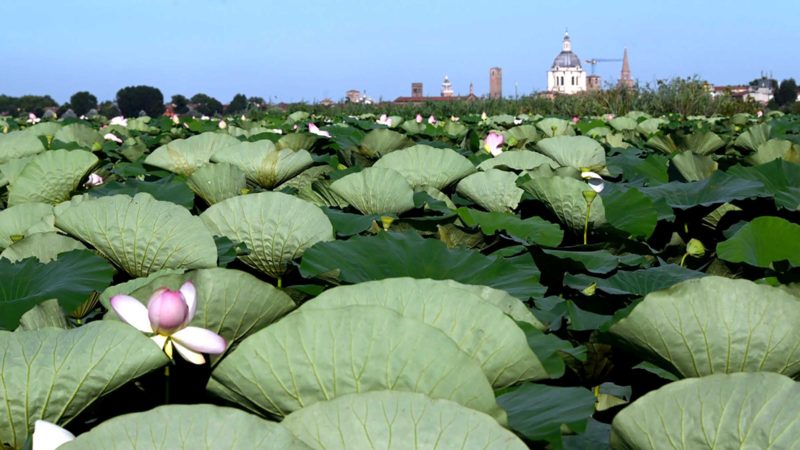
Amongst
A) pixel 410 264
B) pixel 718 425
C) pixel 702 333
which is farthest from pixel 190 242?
pixel 718 425

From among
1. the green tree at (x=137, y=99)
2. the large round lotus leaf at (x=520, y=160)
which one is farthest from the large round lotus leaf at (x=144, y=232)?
the green tree at (x=137, y=99)

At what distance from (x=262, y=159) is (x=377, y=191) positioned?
0.72 meters

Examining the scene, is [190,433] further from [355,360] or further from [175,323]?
[175,323]

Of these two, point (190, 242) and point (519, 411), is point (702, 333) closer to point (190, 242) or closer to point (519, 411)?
point (519, 411)

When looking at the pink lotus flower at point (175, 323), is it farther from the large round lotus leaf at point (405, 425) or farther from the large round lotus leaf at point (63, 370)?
the large round lotus leaf at point (405, 425)

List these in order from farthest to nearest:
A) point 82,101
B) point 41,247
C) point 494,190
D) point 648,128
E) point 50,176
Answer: point 82,101
point 648,128
point 50,176
point 494,190
point 41,247

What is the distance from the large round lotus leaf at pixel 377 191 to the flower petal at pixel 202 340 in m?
1.17

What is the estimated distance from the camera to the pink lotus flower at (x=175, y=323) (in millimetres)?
1008

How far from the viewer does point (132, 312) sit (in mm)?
1063

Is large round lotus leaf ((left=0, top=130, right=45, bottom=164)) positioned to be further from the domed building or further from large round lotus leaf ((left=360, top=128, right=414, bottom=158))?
the domed building

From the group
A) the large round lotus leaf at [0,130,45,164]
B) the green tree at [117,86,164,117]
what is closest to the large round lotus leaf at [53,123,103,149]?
the large round lotus leaf at [0,130,45,164]

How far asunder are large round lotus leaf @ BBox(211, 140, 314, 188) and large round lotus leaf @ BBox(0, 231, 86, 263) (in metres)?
1.08

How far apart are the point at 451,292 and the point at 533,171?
1363mm

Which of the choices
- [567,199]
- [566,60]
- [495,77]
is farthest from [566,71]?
[567,199]
